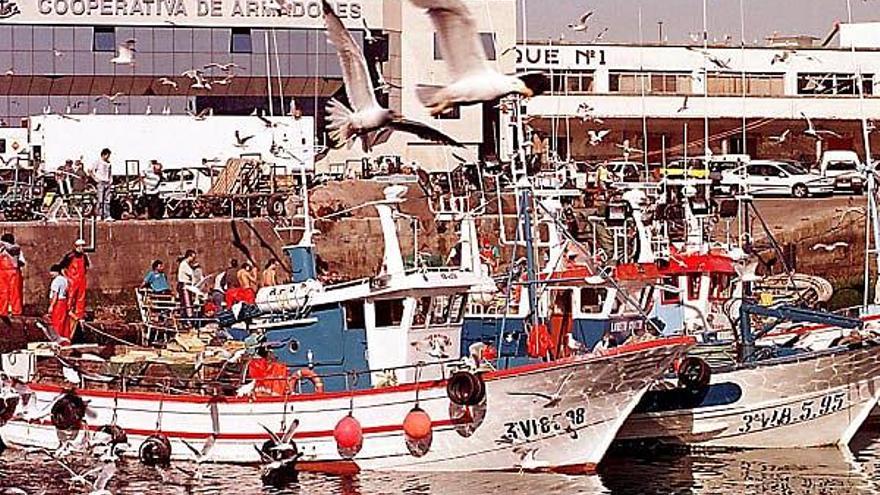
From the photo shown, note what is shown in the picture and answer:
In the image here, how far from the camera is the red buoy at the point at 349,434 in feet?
63.3

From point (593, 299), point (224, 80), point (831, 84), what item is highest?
point (831, 84)

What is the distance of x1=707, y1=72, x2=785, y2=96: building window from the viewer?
62344mm

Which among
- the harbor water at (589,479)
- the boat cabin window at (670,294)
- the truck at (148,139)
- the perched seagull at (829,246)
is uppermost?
the truck at (148,139)

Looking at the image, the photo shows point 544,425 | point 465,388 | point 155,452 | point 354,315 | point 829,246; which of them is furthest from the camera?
point 829,246

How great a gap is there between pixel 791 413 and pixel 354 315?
16.9 feet

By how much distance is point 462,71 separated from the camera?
1591cm

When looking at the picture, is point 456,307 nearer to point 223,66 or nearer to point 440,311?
point 440,311

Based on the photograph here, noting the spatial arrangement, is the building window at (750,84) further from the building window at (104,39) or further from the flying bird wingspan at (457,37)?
the flying bird wingspan at (457,37)

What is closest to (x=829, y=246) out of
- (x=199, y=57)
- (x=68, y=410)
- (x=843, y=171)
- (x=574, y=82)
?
(x=843, y=171)

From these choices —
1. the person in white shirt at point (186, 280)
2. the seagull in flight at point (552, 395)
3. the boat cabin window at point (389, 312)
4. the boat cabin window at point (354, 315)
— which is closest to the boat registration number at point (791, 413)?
the seagull in flight at point (552, 395)

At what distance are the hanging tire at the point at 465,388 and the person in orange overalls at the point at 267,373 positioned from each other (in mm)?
1940

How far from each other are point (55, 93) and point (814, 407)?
3841 cm

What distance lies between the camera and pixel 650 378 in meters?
19.8

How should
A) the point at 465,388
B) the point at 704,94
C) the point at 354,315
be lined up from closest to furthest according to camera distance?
1. the point at 465,388
2. the point at 354,315
3. the point at 704,94
